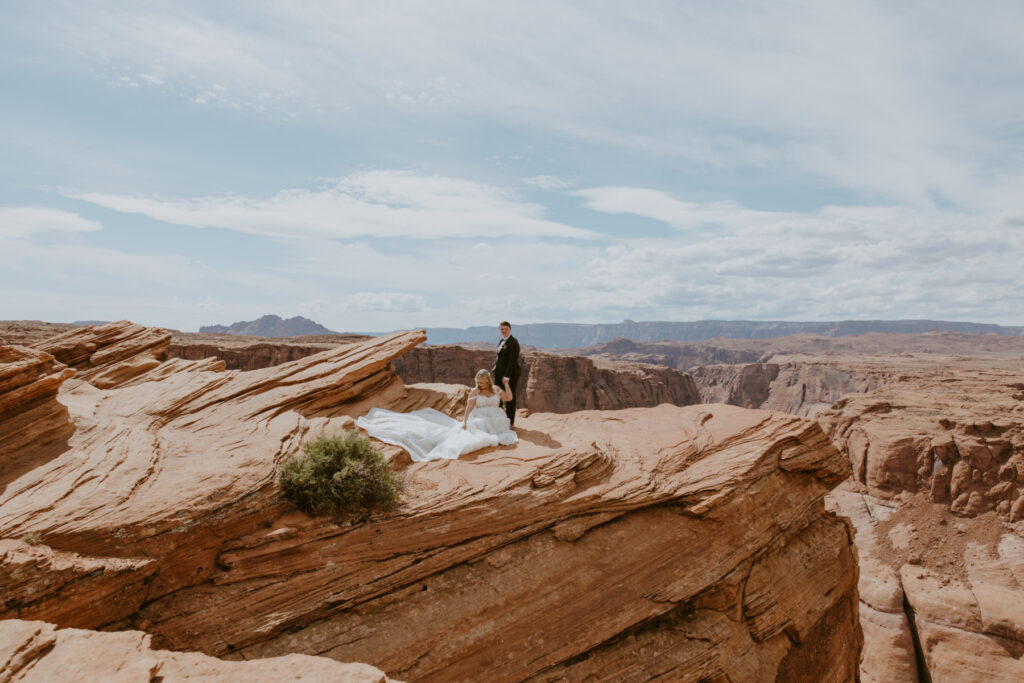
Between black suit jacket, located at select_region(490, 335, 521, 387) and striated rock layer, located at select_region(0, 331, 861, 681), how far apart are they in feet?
5.33

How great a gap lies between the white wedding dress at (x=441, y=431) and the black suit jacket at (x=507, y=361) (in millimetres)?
1131

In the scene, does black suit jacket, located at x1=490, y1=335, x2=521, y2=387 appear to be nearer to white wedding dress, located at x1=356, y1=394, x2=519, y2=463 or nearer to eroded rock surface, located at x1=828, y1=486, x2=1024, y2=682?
white wedding dress, located at x1=356, y1=394, x2=519, y2=463

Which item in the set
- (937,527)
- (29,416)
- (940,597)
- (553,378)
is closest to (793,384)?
(553,378)

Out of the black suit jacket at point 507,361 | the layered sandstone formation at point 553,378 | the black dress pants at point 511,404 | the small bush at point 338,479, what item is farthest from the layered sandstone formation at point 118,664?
the layered sandstone formation at point 553,378

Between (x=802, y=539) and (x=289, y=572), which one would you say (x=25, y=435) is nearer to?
(x=289, y=572)

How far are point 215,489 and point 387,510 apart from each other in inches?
114

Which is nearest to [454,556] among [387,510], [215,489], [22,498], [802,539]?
[387,510]

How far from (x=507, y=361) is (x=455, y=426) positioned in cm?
228

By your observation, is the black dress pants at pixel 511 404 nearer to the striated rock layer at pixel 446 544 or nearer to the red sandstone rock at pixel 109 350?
the striated rock layer at pixel 446 544

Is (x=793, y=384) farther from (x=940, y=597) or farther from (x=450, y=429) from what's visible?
(x=450, y=429)

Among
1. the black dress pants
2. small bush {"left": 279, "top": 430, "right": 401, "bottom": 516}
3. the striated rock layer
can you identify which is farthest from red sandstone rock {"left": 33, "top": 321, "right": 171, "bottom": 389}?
the black dress pants

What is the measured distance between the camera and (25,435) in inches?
411

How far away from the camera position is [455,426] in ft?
45.9

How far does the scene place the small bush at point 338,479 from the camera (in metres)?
10.0
